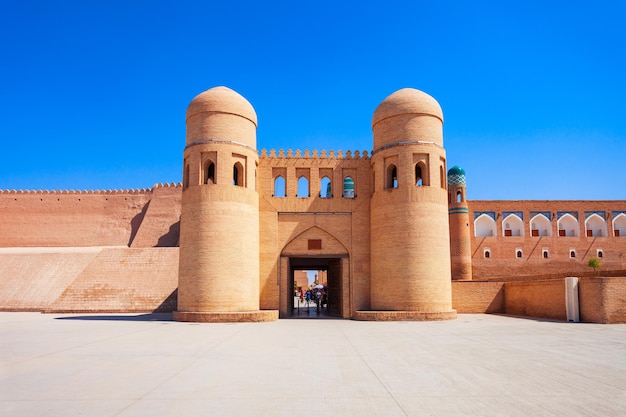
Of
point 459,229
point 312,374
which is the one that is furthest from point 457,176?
point 312,374

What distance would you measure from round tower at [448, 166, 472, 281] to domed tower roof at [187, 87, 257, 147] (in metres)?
20.9

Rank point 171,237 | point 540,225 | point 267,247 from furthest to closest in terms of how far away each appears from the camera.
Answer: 1. point 540,225
2. point 171,237
3. point 267,247

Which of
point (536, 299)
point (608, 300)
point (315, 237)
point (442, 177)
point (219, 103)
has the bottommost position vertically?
point (536, 299)

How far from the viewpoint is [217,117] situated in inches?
701

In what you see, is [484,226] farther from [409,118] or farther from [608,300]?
[608,300]

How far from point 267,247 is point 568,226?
1120 inches

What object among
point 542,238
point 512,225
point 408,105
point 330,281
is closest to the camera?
point 408,105

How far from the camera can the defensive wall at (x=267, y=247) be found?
62.7ft

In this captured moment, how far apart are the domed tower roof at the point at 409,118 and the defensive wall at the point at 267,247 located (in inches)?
67.1

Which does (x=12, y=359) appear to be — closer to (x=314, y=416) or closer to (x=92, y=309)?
(x=314, y=416)

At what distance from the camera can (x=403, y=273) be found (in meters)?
17.7

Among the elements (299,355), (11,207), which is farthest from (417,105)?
(11,207)

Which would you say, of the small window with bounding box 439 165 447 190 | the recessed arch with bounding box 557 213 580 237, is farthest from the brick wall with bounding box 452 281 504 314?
the recessed arch with bounding box 557 213 580 237

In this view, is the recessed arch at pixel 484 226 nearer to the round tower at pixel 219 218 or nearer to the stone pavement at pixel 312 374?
the round tower at pixel 219 218
